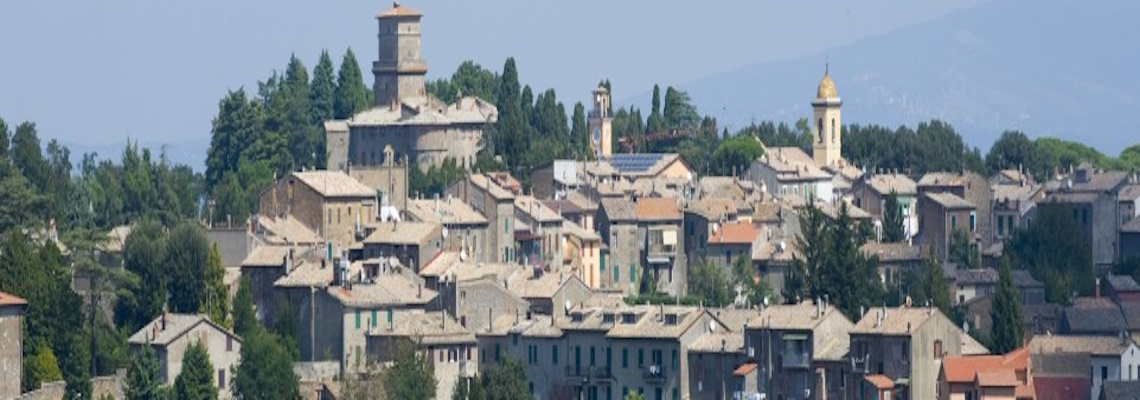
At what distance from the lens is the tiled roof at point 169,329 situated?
76.9 m

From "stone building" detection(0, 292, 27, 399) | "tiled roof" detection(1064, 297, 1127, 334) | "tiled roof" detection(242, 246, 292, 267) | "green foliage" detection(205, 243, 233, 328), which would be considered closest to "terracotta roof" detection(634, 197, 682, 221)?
"tiled roof" detection(1064, 297, 1127, 334)

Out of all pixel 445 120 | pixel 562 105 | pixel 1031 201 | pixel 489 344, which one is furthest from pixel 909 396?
pixel 562 105

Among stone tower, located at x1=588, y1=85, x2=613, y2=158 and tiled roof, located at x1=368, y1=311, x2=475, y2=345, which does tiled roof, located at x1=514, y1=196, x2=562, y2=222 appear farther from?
stone tower, located at x1=588, y1=85, x2=613, y2=158

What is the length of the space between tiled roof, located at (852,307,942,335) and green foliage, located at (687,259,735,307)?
48.2 ft

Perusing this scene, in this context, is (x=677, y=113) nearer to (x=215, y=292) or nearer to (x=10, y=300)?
(x=215, y=292)

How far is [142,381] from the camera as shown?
241 feet

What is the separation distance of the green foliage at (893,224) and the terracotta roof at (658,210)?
222 inches

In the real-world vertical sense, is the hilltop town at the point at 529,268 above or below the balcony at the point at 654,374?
above

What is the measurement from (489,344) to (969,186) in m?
28.1

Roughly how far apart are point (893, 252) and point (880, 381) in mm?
22221

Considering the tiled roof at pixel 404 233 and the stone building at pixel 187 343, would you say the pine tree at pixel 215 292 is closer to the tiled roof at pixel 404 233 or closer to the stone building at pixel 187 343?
the stone building at pixel 187 343

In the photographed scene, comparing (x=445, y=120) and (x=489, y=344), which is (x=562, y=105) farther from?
(x=489, y=344)

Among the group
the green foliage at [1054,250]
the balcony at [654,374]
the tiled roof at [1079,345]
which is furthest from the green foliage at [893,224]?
the balcony at [654,374]

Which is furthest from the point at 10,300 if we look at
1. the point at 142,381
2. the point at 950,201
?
the point at 950,201
